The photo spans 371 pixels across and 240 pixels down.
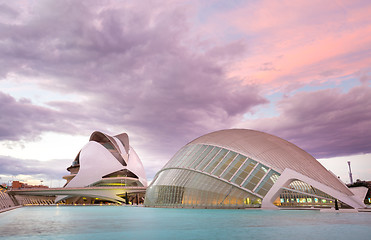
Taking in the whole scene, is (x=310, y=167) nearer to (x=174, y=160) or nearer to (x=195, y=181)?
(x=195, y=181)

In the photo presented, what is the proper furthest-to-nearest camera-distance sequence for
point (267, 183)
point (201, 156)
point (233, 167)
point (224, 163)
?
point (201, 156) → point (224, 163) → point (233, 167) → point (267, 183)

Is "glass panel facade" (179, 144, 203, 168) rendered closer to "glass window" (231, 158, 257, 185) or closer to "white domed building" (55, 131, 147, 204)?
→ "glass window" (231, 158, 257, 185)

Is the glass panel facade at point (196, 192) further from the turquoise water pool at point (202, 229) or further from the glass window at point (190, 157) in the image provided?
the turquoise water pool at point (202, 229)

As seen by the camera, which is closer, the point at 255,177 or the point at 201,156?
the point at 255,177

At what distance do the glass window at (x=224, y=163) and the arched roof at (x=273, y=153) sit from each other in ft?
2.46

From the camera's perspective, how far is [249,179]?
30500 mm

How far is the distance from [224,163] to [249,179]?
368cm

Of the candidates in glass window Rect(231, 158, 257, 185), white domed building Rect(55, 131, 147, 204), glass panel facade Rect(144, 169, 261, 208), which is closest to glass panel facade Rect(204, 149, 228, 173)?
glass panel facade Rect(144, 169, 261, 208)

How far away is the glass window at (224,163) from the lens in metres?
32.6

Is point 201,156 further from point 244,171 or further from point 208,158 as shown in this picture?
point 244,171

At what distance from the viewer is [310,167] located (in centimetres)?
3155

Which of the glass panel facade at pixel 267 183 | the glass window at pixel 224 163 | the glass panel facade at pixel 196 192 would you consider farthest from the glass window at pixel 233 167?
the glass panel facade at pixel 267 183

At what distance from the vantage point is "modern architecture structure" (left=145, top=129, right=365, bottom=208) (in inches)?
1142

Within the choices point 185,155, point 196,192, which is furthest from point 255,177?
point 185,155
